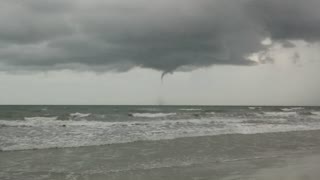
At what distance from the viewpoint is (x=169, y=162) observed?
50.4ft

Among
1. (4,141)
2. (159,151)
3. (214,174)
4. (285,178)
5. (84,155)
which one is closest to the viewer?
(285,178)

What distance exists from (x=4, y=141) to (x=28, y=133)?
10.9 feet

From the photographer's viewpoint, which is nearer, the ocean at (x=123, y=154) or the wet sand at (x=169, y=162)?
the wet sand at (x=169, y=162)

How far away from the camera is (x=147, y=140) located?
23578mm

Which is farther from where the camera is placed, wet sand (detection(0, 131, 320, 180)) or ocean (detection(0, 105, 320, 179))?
ocean (detection(0, 105, 320, 179))

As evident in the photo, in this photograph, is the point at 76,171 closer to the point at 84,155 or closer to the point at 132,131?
the point at 84,155

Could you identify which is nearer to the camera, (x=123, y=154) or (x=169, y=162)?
(x=169, y=162)

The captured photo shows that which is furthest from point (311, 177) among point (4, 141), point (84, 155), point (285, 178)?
point (4, 141)

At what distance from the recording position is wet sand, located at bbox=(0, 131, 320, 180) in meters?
12.8

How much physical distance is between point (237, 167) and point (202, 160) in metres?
1.88

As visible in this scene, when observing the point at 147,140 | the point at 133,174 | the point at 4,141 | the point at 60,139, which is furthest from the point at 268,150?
the point at 4,141

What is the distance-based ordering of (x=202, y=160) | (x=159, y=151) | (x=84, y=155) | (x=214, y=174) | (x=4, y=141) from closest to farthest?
1. (x=214, y=174)
2. (x=202, y=160)
3. (x=84, y=155)
4. (x=159, y=151)
5. (x=4, y=141)

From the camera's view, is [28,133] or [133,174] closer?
[133,174]

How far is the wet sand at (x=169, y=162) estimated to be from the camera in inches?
503
